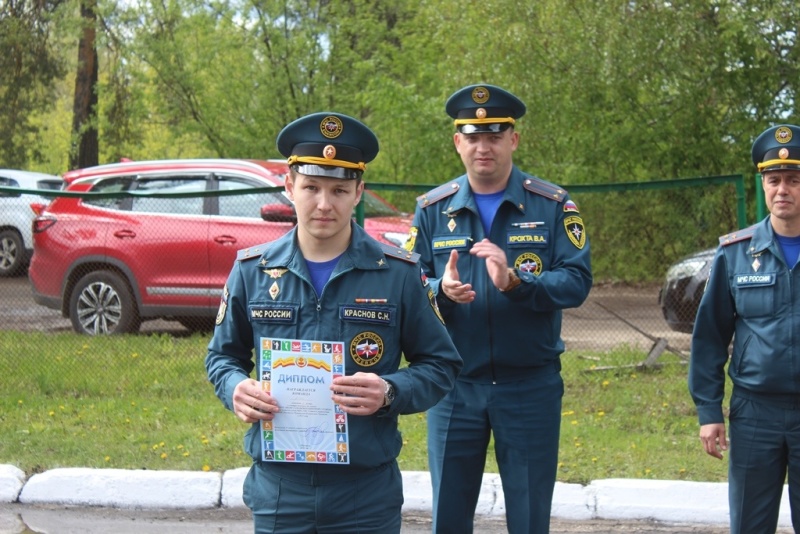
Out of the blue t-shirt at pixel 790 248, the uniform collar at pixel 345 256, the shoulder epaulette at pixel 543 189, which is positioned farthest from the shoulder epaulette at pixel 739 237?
the uniform collar at pixel 345 256

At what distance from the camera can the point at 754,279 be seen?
4062 mm

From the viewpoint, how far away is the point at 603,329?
9.25 m

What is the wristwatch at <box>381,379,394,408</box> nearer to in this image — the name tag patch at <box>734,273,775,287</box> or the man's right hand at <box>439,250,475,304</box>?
the man's right hand at <box>439,250,475,304</box>

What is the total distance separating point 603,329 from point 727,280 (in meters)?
5.14

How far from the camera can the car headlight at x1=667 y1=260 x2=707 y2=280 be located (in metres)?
9.55

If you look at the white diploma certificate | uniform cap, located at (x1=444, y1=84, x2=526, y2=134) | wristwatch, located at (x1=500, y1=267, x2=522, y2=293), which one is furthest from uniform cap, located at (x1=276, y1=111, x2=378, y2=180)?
uniform cap, located at (x1=444, y1=84, x2=526, y2=134)

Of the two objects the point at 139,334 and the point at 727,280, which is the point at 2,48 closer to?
the point at 139,334

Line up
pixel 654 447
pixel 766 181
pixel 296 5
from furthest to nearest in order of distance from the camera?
pixel 296 5
pixel 654 447
pixel 766 181

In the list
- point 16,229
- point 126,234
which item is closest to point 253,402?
point 126,234

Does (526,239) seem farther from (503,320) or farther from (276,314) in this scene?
(276,314)

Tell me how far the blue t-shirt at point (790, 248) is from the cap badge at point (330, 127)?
1.86 m

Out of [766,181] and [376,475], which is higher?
[766,181]

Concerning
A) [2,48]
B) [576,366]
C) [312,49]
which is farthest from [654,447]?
[2,48]

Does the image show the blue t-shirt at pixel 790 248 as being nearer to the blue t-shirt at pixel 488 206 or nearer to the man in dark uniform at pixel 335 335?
the blue t-shirt at pixel 488 206
